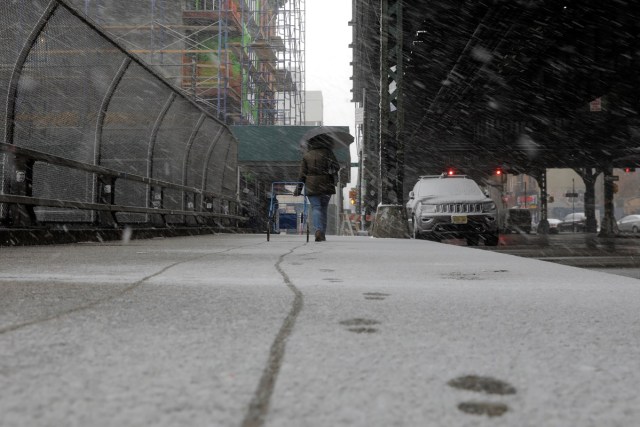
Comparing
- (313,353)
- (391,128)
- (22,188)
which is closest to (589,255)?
(391,128)

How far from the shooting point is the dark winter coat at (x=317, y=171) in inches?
400

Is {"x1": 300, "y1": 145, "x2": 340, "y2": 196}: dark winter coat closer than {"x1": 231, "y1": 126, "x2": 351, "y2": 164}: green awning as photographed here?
Yes

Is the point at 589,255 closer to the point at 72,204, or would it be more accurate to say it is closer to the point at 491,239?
the point at 491,239

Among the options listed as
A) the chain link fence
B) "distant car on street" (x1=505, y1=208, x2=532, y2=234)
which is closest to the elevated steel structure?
the chain link fence

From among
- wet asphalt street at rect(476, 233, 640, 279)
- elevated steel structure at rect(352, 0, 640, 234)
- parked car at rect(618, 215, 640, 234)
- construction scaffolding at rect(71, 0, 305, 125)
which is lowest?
wet asphalt street at rect(476, 233, 640, 279)

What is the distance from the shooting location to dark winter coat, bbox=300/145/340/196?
10.2 meters

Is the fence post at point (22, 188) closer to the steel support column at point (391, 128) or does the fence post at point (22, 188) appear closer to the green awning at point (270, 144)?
the steel support column at point (391, 128)

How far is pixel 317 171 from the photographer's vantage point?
33.4 ft

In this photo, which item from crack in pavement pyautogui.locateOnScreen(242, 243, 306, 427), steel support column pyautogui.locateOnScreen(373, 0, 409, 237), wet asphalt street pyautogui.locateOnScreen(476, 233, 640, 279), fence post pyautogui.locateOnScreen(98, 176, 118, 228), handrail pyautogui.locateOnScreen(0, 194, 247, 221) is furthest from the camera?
steel support column pyautogui.locateOnScreen(373, 0, 409, 237)

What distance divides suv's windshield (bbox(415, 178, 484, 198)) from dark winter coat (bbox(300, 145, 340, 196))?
15.3ft

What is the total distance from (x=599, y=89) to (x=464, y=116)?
21.1 feet

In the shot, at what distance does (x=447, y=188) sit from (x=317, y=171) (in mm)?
5361

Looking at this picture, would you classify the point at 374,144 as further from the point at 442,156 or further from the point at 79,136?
the point at 79,136

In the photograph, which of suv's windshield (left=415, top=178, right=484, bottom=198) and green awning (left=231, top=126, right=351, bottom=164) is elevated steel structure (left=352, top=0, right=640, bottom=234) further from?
green awning (left=231, top=126, right=351, bottom=164)
